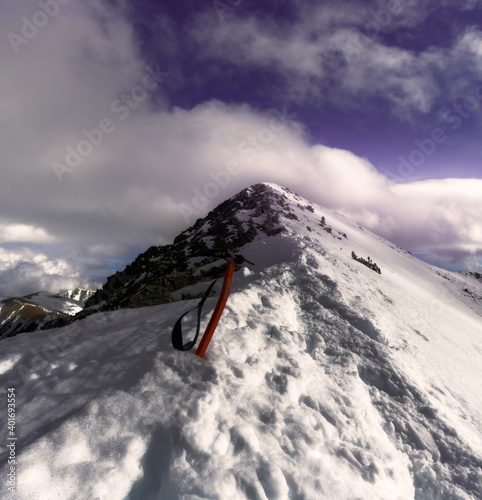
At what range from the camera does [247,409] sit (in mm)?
4742

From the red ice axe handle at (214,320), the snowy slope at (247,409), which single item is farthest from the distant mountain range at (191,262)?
the snowy slope at (247,409)

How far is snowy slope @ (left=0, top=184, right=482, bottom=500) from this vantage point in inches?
145

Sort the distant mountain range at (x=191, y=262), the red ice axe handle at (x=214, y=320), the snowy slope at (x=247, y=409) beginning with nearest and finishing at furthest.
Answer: the snowy slope at (x=247, y=409)
the red ice axe handle at (x=214, y=320)
the distant mountain range at (x=191, y=262)

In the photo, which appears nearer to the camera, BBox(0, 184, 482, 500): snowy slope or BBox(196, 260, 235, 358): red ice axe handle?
BBox(0, 184, 482, 500): snowy slope

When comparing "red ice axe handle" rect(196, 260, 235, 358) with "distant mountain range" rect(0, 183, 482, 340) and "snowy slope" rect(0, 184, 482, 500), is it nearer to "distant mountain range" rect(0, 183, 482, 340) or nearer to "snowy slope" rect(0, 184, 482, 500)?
"snowy slope" rect(0, 184, 482, 500)

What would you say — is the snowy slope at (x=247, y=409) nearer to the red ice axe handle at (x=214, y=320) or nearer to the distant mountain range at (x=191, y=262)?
the red ice axe handle at (x=214, y=320)

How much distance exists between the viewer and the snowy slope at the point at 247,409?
3688 mm

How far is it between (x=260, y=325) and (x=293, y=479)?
356cm

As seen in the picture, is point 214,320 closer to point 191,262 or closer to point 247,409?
point 247,409

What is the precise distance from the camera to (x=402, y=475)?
4676 mm

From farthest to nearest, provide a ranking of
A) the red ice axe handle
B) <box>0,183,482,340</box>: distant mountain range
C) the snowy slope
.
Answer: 1. <box>0,183,482,340</box>: distant mountain range
2. the red ice axe handle
3. the snowy slope

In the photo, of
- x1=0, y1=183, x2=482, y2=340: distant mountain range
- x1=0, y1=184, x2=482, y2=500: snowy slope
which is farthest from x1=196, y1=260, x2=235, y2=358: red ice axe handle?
x1=0, y1=183, x2=482, y2=340: distant mountain range

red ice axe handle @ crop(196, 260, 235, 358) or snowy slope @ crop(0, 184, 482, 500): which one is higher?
red ice axe handle @ crop(196, 260, 235, 358)

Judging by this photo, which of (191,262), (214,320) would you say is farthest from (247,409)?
(191,262)
